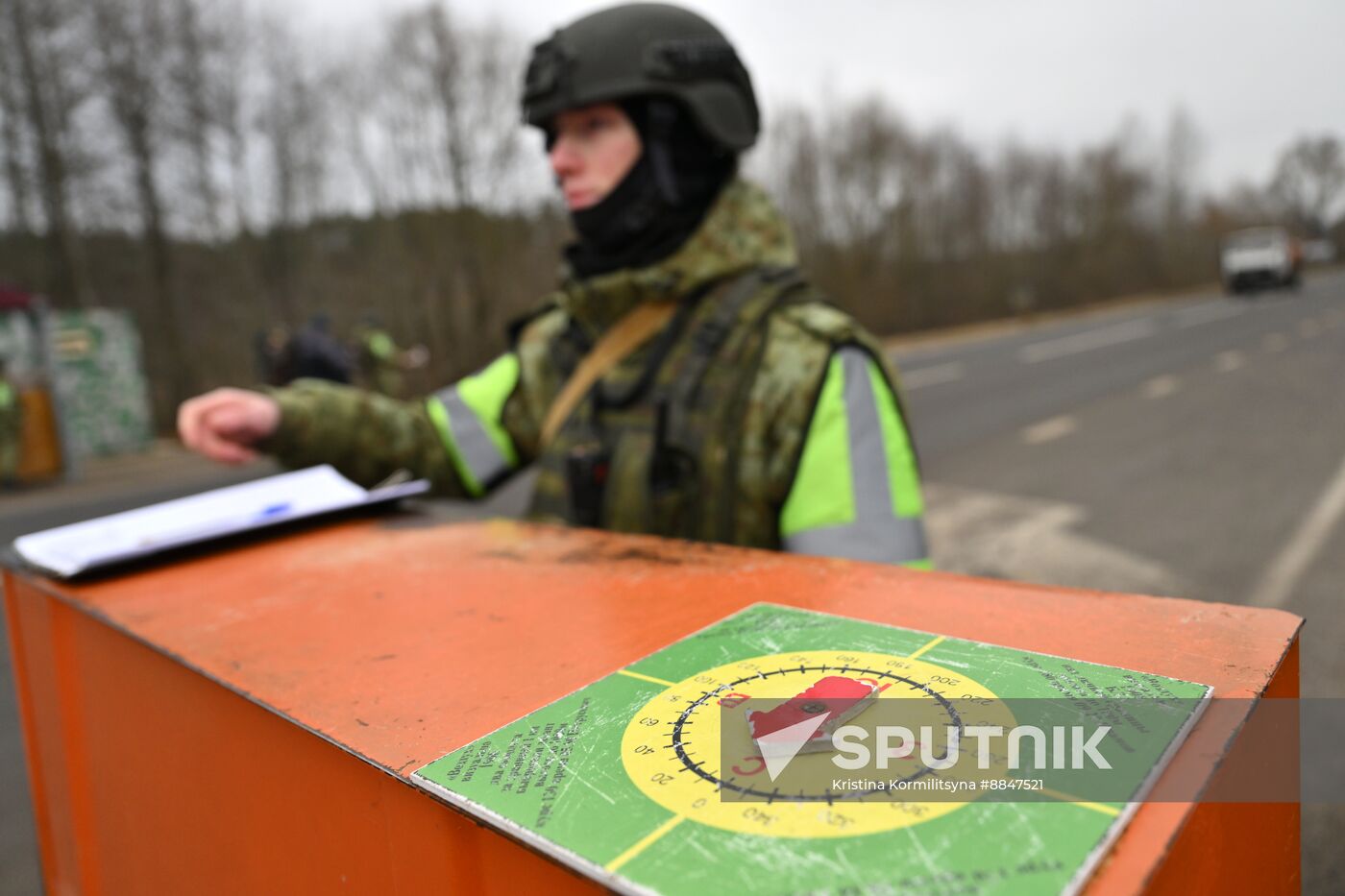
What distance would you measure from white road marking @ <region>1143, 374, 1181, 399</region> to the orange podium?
11751 mm

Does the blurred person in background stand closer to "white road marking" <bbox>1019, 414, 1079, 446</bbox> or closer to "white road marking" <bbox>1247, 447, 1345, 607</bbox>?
"white road marking" <bbox>1019, 414, 1079, 446</bbox>

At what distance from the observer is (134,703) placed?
1134mm

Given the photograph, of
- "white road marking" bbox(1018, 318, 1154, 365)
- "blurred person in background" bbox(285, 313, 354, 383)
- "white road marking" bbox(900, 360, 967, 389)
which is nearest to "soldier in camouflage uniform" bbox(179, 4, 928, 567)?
"blurred person in background" bbox(285, 313, 354, 383)

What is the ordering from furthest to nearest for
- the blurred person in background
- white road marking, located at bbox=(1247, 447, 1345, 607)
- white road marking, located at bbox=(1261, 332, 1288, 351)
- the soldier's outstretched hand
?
white road marking, located at bbox=(1261, 332, 1288, 351) → the blurred person in background → white road marking, located at bbox=(1247, 447, 1345, 607) → the soldier's outstretched hand

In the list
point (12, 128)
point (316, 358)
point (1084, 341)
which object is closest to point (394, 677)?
point (316, 358)

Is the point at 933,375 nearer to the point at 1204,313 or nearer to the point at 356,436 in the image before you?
the point at 356,436

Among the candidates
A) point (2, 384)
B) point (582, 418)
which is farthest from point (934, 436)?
point (2, 384)

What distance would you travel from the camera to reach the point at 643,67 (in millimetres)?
1821

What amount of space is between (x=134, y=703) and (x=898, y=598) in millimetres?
924

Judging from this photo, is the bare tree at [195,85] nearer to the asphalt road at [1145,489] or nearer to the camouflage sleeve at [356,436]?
the asphalt road at [1145,489]

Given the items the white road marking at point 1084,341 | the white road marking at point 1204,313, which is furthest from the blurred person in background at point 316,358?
the white road marking at point 1204,313

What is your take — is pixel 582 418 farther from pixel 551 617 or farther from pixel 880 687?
pixel 880 687

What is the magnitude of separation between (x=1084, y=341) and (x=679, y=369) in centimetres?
2071

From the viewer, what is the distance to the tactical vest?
5.65ft
